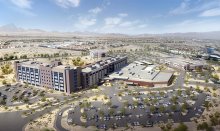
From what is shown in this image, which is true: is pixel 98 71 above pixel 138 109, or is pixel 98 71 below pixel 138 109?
above

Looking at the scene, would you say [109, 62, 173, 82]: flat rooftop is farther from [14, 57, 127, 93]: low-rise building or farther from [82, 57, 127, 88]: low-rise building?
[14, 57, 127, 93]: low-rise building

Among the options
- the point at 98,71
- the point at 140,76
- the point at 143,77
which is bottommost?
the point at 143,77

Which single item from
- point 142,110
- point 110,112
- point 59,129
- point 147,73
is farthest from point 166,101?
point 59,129

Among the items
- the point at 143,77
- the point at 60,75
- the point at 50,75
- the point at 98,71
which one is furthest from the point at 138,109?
the point at 50,75

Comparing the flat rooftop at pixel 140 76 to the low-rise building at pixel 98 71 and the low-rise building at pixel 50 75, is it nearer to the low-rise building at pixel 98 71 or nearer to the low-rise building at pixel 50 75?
the low-rise building at pixel 98 71

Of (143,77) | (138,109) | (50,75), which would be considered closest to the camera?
(138,109)

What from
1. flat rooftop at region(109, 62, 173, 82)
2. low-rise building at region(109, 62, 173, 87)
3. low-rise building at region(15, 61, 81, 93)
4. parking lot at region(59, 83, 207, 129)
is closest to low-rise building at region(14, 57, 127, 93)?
low-rise building at region(15, 61, 81, 93)

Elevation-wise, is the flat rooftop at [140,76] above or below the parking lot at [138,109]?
above

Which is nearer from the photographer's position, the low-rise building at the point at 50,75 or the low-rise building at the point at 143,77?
the low-rise building at the point at 50,75

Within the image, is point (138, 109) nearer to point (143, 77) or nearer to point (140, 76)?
point (143, 77)

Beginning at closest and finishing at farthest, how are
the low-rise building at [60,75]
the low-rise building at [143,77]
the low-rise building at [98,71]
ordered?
the low-rise building at [60,75], the low-rise building at [98,71], the low-rise building at [143,77]

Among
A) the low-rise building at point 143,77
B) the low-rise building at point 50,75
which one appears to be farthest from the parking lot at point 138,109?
the low-rise building at point 50,75

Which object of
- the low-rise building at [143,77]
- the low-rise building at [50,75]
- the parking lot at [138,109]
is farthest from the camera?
the low-rise building at [143,77]
